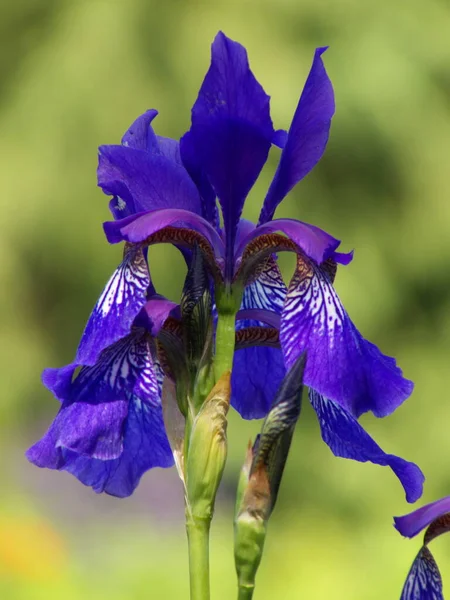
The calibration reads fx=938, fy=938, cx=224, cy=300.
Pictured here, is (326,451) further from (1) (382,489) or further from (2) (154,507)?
(2) (154,507)

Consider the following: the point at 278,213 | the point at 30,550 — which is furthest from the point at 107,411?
the point at 278,213

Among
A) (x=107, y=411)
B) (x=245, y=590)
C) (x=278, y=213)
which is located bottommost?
(x=245, y=590)

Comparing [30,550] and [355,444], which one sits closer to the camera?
[355,444]

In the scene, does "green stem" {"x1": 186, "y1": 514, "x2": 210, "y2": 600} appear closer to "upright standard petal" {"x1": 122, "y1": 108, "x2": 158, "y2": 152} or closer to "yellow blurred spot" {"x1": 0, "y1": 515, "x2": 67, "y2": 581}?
"upright standard petal" {"x1": 122, "y1": 108, "x2": 158, "y2": 152}

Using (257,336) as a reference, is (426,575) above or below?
below

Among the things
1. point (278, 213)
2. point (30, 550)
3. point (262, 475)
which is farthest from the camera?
point (278, 213)

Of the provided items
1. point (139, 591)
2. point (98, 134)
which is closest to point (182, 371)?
point (139, 591)

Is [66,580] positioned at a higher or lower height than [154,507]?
lower

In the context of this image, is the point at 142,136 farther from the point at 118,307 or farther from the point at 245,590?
the point at 245,590
